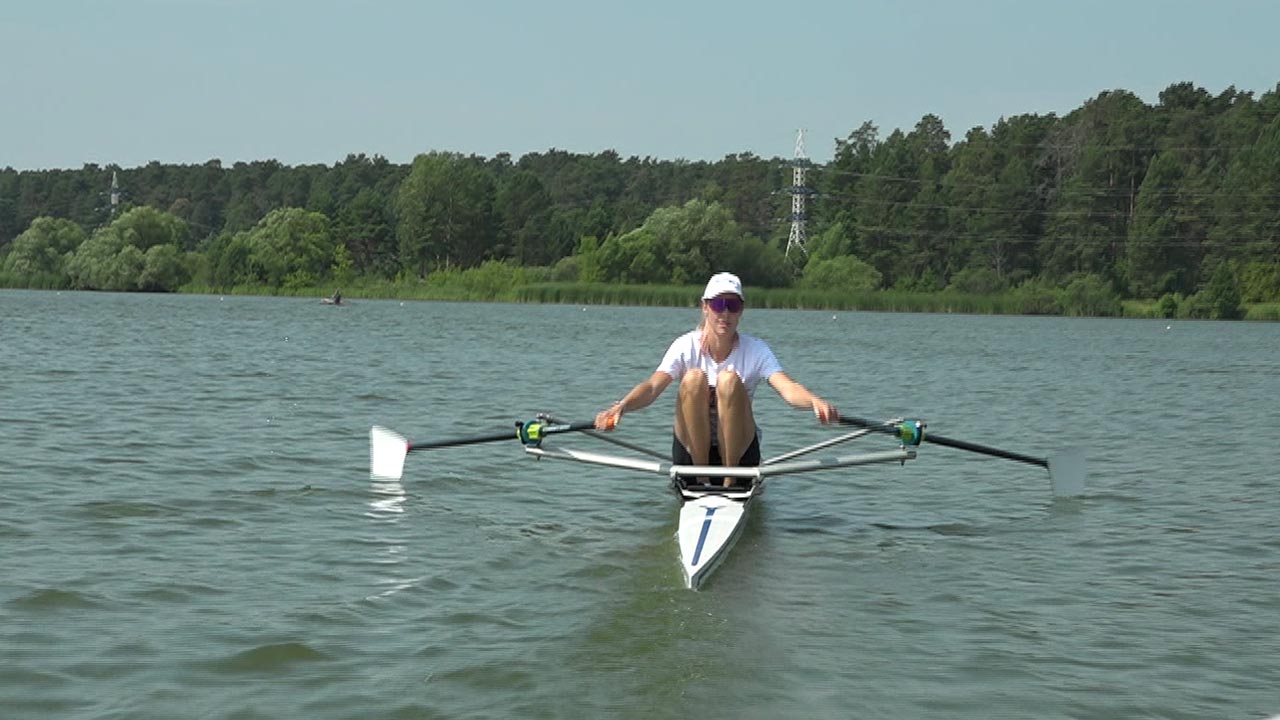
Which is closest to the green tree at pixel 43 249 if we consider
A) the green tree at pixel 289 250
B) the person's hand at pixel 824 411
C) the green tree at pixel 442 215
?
the green tree at pixel 289 250

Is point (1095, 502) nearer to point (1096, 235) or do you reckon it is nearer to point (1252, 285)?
point (1252, 285)

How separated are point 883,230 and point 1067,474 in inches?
4049

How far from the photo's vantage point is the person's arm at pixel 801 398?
9430 mm

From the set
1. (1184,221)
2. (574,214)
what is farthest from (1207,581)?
(574,214)

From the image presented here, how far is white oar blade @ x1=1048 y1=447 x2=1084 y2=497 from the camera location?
12.3 meters

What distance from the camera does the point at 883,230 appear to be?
114m

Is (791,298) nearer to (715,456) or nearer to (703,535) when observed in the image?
(715,456)

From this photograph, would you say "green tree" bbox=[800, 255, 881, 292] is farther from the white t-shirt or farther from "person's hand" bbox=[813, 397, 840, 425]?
"person's hand" bbox=[813, 397, 840, 425]

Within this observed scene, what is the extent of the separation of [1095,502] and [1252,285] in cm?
8582

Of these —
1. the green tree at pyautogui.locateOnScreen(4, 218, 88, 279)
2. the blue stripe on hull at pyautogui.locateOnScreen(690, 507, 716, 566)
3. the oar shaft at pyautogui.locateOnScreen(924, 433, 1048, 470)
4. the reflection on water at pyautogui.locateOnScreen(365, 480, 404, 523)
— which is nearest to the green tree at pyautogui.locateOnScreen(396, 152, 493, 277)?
the green tree at pyautogui.locateOnScreen(4, 218, 88, 279)

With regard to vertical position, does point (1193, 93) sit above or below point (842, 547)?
above

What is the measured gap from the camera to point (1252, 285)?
91.2 m

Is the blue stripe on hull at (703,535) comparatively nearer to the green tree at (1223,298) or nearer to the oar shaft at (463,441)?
the oar shaft at (463,441)

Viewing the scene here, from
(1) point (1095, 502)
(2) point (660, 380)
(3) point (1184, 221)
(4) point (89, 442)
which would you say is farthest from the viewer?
(3) point (1184, 221)
